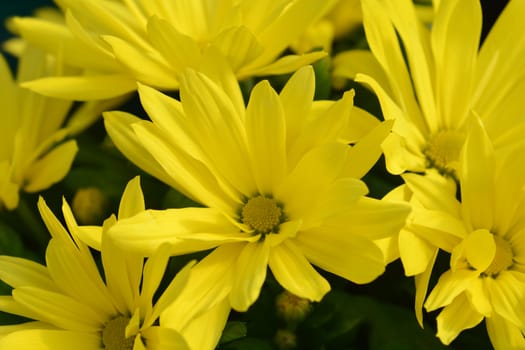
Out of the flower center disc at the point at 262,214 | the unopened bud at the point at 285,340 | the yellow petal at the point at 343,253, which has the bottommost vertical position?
the unopened bud at the point at 285,340

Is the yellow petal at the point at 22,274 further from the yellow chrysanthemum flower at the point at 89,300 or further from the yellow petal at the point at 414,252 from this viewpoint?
the yellow petal at the point at 414,252

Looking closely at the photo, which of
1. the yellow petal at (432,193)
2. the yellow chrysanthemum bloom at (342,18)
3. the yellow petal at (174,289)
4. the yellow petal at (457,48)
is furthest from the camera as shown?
the yellow chrysanthemum bloom at (342,18)

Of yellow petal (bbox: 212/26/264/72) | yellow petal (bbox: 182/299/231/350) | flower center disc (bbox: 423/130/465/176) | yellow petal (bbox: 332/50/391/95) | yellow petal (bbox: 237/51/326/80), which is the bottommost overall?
flower center disc (bbox: 423/130/465/176)

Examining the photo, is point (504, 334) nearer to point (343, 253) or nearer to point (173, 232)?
point (343, 253)

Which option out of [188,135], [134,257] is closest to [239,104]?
[188,135]

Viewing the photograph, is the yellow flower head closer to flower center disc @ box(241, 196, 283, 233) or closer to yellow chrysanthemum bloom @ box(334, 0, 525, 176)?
flower center disc @ box(241, 196, 283, 233)

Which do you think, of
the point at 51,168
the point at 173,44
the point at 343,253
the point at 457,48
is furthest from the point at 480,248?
the point at 51,168

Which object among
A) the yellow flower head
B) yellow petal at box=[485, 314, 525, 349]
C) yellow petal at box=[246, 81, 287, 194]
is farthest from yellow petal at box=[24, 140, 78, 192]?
yellow petal at box=[485, 314, 525, 349]

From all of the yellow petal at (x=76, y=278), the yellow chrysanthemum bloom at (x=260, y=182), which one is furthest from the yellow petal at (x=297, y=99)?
the yellow petal at (x=76, y=278)
